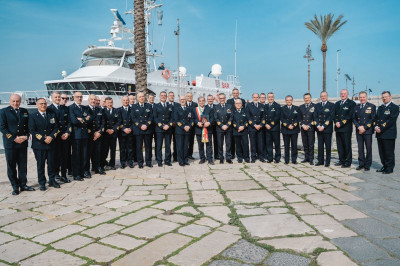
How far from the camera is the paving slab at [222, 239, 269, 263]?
104 inches

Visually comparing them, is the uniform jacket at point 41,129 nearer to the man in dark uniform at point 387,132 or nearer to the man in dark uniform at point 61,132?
the man in dark uniform at point 61,132

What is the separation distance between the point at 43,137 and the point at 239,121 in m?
4.62

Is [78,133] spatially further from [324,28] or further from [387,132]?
[324,28]

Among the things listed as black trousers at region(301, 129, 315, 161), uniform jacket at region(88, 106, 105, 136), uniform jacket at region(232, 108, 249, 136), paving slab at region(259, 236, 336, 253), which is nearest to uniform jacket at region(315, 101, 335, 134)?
black trousers at region(301, 129, 315, 161)

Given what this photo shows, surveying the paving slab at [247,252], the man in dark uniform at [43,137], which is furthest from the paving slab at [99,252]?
the man in dark uniform at [43,137]

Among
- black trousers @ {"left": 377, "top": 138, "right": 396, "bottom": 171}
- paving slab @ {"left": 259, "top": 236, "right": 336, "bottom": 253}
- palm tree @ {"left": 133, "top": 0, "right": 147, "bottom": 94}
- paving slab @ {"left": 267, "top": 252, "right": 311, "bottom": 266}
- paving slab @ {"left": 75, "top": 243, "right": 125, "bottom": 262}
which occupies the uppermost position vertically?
palm tree @ {"left": 133, "top": 0, "right": 147, "bottom": 94}

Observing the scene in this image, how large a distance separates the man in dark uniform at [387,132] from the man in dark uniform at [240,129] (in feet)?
9.94

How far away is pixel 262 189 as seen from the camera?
5.07 meters

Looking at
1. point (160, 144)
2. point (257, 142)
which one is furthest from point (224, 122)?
point (160, 144)

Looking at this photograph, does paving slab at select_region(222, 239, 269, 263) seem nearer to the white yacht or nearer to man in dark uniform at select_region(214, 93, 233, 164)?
man in dark uniform at select_region(214, 93, 233, 164)

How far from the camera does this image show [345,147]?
6992 mm

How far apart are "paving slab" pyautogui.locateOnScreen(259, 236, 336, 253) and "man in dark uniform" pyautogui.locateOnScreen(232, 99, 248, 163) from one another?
4705 millimetres

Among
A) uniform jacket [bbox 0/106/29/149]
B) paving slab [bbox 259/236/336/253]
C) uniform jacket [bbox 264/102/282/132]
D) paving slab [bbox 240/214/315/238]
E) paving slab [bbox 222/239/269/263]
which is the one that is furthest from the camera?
uniform jacket [bbox 264/102/282/132]

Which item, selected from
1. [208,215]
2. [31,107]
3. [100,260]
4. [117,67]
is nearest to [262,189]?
[208,215]
